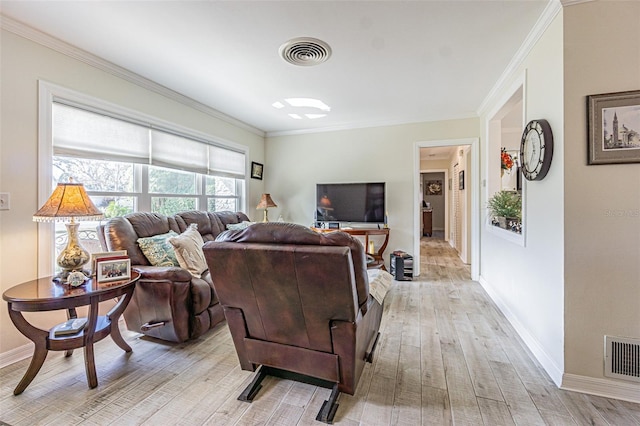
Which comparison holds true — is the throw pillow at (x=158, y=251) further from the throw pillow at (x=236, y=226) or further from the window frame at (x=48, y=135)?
the throw pillow at (x=236, y=226)

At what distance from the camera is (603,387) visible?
163cm

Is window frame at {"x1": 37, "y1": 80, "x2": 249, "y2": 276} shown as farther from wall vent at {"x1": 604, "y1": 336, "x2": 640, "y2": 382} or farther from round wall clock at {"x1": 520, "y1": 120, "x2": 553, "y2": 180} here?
wall vent at {"x1": 604, "y1": 336, "x2": 640, "y2": 382}

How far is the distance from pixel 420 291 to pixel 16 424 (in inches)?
143

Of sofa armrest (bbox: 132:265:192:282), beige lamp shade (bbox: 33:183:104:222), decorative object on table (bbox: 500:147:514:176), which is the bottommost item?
sofa armrest (bbox: 132:265:192:282)

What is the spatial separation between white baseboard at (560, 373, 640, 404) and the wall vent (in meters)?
0.04

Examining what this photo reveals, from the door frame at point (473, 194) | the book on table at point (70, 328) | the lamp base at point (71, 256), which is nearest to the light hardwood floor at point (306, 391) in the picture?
the book on table at point (70, 328)

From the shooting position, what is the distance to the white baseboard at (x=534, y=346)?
5.75 ft

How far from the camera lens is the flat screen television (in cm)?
442

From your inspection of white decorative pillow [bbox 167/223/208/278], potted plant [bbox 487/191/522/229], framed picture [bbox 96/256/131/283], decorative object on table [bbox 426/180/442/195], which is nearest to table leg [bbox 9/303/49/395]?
framed picture [bbox 96/256/131/283]

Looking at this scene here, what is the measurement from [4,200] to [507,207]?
4390 millimetres

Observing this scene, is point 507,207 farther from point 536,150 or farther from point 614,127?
point 614,127

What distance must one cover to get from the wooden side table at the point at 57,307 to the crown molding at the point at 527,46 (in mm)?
3337

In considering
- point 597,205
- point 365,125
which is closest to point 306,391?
point 597,205

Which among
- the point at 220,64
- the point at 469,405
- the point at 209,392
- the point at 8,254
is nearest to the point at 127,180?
the point at 8,254
